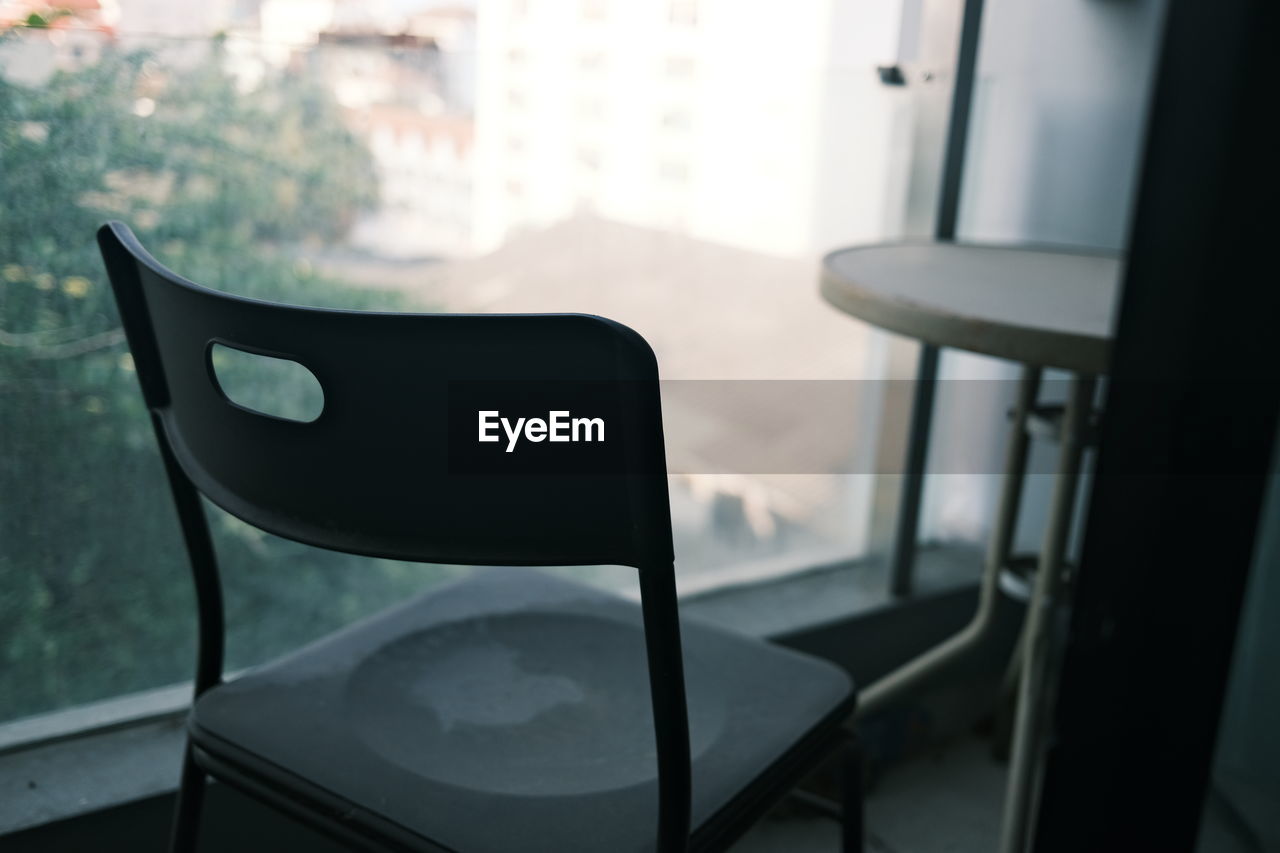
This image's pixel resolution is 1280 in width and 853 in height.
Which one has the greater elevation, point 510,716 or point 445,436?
point 445,436

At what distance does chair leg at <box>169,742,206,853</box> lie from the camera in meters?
0.83

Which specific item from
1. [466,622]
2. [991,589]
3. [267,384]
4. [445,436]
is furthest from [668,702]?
[991,589]

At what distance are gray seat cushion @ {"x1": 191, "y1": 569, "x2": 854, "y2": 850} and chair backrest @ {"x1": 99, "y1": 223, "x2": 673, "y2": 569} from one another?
7.5 inches

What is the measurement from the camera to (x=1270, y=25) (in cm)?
27

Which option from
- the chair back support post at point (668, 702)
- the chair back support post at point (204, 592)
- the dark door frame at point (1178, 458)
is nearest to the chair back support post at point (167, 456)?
the chair back support post at point (204, 592)

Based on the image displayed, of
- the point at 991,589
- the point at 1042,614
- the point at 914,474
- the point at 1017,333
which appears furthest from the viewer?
the point at 914,474

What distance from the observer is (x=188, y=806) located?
0.84 metres

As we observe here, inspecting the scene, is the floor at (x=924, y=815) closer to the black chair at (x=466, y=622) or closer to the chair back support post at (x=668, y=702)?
the black chair at (x=466, y=622)

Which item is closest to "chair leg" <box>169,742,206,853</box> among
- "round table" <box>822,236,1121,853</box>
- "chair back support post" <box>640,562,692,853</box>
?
"chair back support post" <box>640,562,692,853</box>

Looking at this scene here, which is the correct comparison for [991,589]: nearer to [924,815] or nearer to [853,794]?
[924,815]

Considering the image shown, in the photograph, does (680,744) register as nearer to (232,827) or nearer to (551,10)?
(232,827)

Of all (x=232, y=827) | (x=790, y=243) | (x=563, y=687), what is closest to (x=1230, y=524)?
(x=563, y=687)

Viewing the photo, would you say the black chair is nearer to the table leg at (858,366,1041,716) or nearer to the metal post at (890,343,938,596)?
the table leg at (858,366,1041,716)

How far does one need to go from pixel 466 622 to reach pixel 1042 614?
73 centimetres
